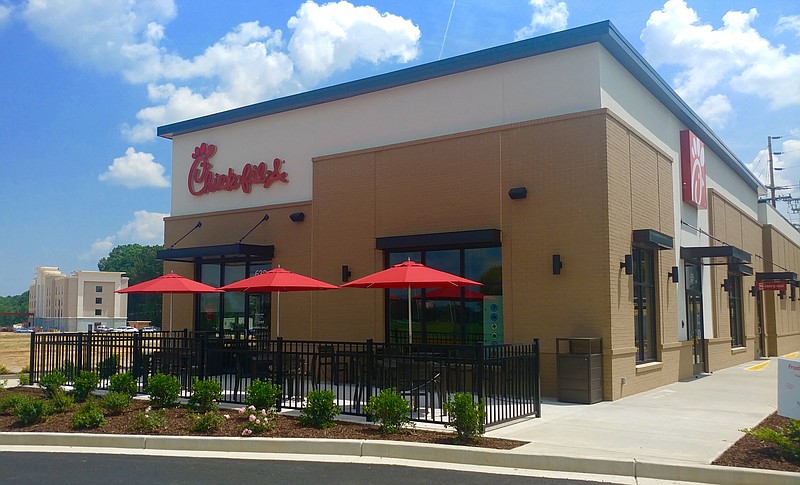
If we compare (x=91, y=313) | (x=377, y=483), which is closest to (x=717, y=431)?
(x=377, y=483)

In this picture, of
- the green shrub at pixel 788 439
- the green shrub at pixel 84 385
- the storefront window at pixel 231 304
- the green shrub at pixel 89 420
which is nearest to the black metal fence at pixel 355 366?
the green shrub at pixel 84 385

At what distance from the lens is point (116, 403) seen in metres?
11.5

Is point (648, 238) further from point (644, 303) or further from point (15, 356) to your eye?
point (15, 356)

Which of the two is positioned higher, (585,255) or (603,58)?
(603,58)

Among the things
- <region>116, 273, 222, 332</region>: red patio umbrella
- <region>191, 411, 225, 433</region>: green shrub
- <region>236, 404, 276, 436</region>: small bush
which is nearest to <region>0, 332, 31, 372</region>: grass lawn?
<region>116, 273, 222, 332</region>: red patio umbrella

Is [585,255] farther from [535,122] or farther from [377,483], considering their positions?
[377,483]

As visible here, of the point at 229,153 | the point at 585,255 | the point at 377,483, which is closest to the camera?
the point at 377,483

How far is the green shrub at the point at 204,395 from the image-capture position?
448 inches

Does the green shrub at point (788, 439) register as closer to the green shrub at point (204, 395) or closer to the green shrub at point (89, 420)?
the green shrub at point (204, 395)

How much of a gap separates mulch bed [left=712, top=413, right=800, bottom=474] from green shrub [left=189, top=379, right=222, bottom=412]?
7430 mm

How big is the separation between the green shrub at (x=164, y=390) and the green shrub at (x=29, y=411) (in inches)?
66.4

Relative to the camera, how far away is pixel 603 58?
14891 millimetres

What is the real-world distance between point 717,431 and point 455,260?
270 inches

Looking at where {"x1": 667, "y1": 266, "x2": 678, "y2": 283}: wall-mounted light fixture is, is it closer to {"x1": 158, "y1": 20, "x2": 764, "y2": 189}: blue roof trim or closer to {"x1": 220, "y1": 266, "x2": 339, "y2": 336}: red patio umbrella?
{"x1": 158, "y1": 20, "x2": 764, "y2": 189}: blue roof trim
